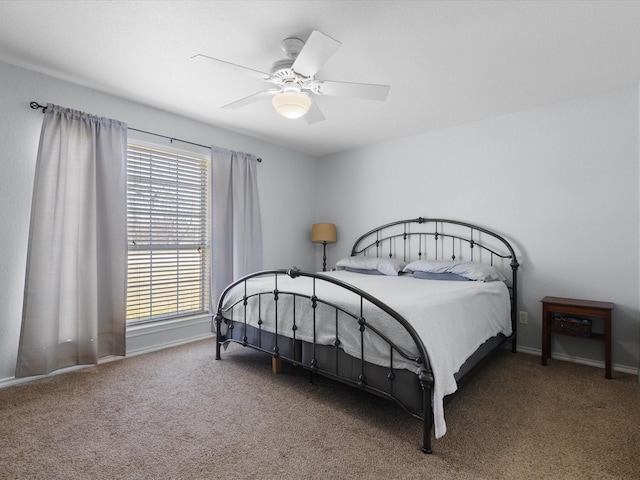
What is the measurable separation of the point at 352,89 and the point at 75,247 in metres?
2.54

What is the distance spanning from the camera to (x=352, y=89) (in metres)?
2.35

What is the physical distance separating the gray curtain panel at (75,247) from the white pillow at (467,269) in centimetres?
294

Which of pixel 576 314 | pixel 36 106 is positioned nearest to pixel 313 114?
pixel 36 106

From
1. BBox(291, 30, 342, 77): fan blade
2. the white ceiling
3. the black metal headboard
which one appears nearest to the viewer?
BBox(291, 30, 342, 77): fan blade

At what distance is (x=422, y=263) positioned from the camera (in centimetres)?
368

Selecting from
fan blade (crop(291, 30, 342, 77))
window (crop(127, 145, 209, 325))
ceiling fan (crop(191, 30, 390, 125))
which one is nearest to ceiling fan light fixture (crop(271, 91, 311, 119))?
ceiling fan (crop(191, 30, 390, 125))

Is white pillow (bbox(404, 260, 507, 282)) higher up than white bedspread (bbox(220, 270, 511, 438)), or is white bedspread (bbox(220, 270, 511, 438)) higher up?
white pillow (bbox(404, 260, 507, 282))

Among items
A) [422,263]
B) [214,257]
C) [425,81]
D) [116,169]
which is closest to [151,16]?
[116,169]

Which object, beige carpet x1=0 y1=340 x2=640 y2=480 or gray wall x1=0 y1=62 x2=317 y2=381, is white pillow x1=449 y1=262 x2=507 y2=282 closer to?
beige carpet x1=0 y1=340 x2=640 y2=480

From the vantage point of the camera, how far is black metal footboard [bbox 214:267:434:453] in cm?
185

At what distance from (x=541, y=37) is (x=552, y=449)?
2453 millimetres

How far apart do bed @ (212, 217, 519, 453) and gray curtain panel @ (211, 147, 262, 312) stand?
81 centimetres

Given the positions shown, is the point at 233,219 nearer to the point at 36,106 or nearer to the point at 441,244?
the point at 36,106

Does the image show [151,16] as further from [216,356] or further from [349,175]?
[349,175]
